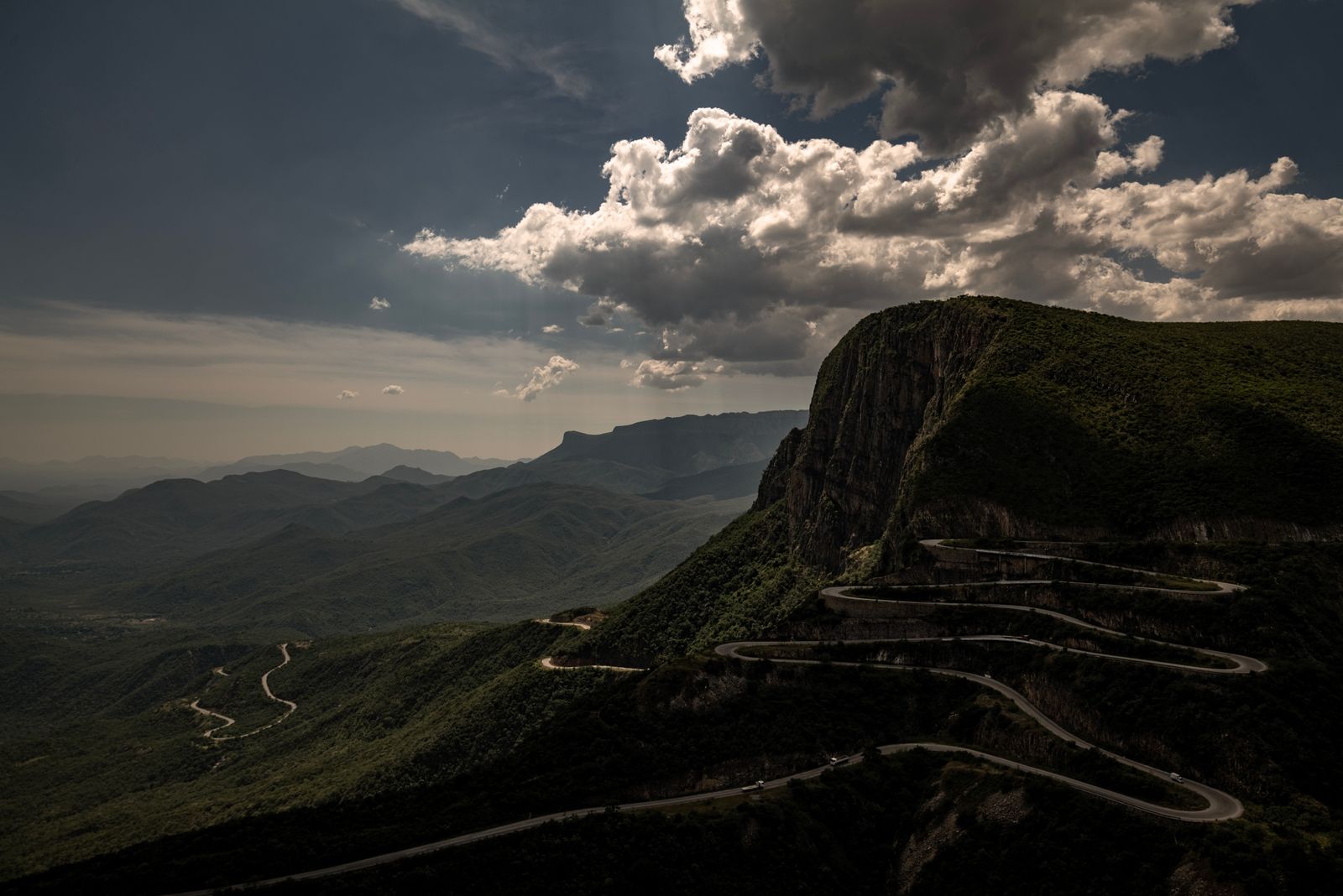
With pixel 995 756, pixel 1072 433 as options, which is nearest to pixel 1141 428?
pixel 1072 433

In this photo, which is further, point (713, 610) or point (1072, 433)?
point (713, 610)

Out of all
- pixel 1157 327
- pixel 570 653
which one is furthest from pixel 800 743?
pixel 1157 327

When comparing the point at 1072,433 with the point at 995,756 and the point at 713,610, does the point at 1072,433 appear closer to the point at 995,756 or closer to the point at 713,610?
the point at 995,756

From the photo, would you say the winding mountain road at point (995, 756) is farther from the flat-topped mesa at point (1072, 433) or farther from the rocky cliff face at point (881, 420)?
the rocky cliff face at point (881, 420)

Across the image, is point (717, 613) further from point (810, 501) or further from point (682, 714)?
point (682, 714)

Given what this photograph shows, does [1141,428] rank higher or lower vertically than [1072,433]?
higher

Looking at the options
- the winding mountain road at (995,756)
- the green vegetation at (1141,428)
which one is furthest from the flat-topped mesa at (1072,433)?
the winding mountain road at (995,756)

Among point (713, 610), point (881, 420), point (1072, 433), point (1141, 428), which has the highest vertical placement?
point (881, 420)
